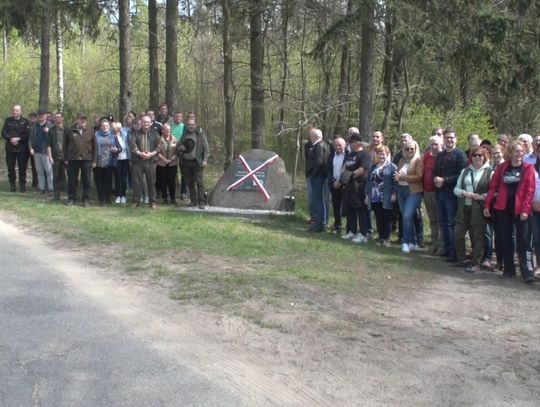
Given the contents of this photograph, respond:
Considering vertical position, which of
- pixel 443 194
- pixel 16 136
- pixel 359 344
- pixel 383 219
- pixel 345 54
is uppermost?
pixel 345 54

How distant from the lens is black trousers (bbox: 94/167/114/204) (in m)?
15.0

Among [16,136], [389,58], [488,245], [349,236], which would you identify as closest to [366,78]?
[389,58]

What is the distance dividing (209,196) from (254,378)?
398 inches

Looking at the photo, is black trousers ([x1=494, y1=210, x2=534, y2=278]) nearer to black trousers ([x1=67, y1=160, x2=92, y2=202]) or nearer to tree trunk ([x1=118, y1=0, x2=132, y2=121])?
black trousers ([x1=67, y1=160, x2=92, y2=202])

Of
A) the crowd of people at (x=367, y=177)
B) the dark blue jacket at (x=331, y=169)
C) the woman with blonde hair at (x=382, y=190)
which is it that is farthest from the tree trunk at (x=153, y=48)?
the woman with blonde hair at (x=382, y=190)

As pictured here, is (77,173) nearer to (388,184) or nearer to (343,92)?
(388,184)

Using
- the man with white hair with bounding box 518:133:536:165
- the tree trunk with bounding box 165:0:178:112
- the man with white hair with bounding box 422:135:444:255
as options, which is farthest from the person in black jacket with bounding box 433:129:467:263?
the tree trunk with bounding box 165:0:178:112

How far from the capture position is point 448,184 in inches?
421

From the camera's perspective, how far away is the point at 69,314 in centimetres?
689

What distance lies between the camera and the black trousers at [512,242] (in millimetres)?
9289

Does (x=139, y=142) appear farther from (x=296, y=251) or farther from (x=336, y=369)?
(x=336, y=369)

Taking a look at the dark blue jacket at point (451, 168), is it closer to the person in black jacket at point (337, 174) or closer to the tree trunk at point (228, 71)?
the person in black jacket at point (337, 174)

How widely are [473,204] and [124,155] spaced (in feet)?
27.1

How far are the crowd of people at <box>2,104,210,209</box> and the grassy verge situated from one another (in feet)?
3.01
